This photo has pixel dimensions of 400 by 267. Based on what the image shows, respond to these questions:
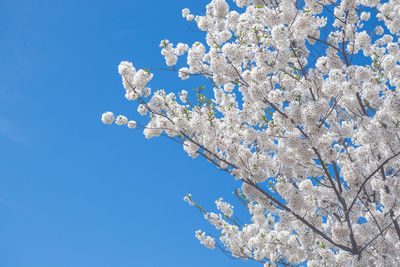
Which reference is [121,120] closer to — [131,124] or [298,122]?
[131,124]

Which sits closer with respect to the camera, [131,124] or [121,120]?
[131,124]

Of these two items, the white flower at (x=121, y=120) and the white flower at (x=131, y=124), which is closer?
the white flower at (x=131, y=124)

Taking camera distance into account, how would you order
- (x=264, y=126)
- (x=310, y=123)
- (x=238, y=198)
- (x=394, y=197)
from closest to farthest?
(x=310, y=123), (x=394, y=197), (x=264, y=126), (x=238, y=198)

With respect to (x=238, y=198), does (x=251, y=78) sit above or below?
above

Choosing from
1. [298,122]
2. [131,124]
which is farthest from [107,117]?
[298,122]

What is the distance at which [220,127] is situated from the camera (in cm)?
761

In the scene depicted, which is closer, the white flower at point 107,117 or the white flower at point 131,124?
the white flower at point 131,124

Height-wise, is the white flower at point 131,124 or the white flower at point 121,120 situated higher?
the white flower at point 121,120

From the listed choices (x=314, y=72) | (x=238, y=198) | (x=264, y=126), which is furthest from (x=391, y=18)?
(x=238, y=198)

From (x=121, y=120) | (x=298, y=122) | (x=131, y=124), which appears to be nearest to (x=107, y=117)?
(x=121, y=120)

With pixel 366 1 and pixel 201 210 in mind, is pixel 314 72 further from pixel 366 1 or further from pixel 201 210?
pixel 201 210

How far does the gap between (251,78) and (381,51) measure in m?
5.17

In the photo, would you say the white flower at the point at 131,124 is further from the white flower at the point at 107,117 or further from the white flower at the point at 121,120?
the white flower at the point at 107,117

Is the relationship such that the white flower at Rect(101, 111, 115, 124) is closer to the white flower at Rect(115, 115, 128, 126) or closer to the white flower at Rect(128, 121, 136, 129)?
the white flower at Rect(115, 115, 128, 126)
